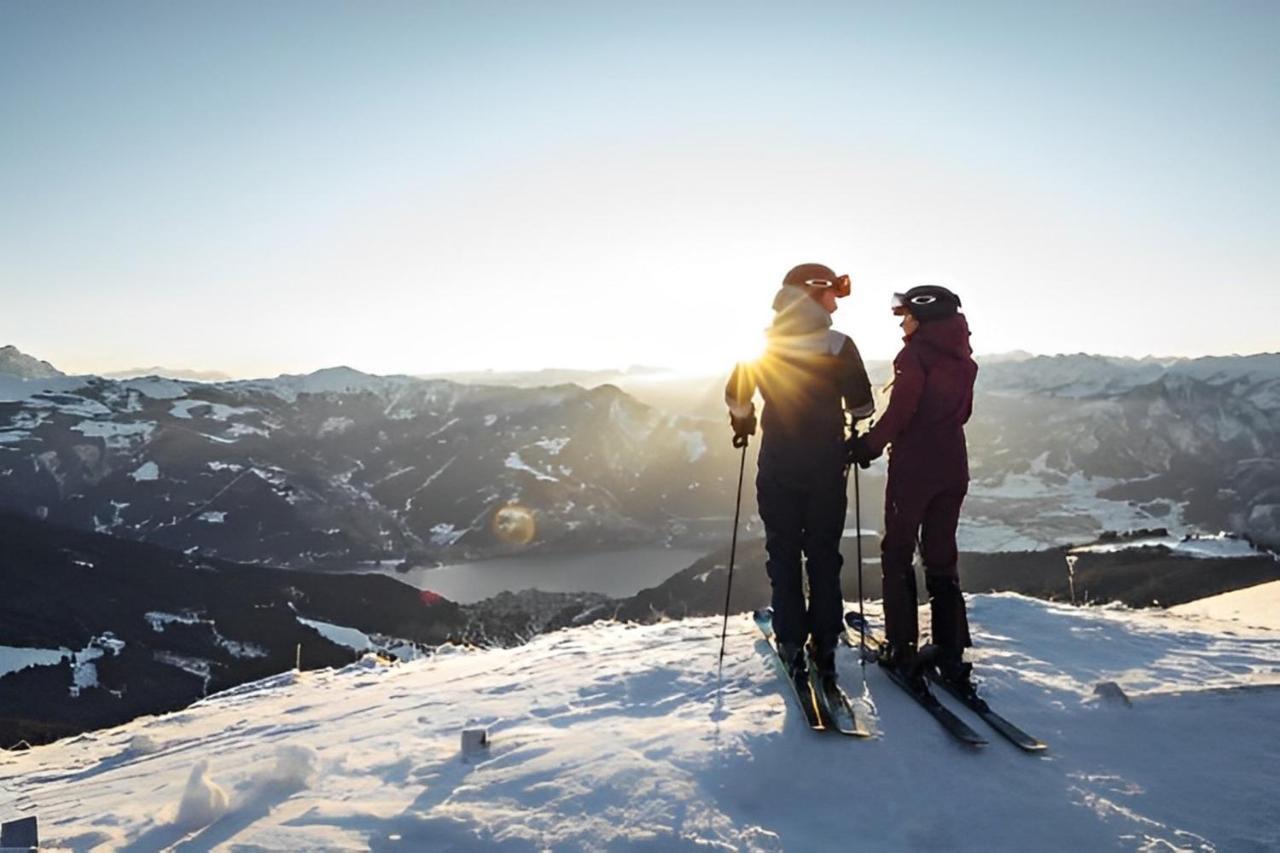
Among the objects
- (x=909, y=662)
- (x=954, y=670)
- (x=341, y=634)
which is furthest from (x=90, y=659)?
(x=954, y=670)

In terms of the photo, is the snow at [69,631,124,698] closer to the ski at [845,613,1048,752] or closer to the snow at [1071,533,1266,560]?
the snow at [1071,533,1266,560]

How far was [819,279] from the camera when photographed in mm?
5527

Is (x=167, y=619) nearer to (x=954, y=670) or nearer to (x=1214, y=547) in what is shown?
(x=1214, y=547)

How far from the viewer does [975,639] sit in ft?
21.1

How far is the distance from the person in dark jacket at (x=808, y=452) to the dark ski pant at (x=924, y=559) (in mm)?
402

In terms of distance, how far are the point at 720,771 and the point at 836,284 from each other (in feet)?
11.2

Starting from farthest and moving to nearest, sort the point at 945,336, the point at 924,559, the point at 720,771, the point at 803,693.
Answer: the point at 924,559, the point at 945,336, the point at 803,693, the point at 720,771

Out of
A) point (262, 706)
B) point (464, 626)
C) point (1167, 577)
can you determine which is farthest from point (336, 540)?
point (262, 706)

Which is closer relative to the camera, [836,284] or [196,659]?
[836,284]

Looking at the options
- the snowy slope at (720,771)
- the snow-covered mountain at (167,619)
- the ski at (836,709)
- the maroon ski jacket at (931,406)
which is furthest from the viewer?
the snow-covered mountain at (167,619)

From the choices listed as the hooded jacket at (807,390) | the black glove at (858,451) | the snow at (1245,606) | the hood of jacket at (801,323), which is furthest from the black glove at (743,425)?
the snow at (1245,606)

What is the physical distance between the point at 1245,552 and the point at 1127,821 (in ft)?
135

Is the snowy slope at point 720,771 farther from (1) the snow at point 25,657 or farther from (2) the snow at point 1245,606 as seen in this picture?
(1) the snow at point 25,657

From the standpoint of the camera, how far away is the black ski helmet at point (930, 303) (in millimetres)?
5371
